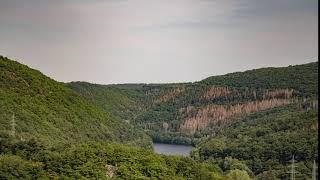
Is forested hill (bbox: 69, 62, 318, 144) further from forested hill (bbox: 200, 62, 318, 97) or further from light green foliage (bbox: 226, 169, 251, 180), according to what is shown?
light green foliage (bbox: 226, 169, 251, 180)

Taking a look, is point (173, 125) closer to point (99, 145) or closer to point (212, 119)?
point (212, 119)

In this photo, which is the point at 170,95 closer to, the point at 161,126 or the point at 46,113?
the point at 161,126

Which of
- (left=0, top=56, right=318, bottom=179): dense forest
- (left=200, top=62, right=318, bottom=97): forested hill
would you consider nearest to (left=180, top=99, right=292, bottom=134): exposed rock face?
(left=0, top=56, right=318, bottom=179): dense forest

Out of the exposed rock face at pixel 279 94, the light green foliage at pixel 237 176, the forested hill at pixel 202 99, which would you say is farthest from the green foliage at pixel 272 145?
the exposed rock face at pixel 279 94

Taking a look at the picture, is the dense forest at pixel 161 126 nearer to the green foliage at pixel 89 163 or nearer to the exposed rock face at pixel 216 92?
the green foliage at pixel 89 163

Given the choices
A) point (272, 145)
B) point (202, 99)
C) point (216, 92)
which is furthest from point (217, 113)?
point (272, 145)

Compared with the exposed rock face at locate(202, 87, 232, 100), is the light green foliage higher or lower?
lower
